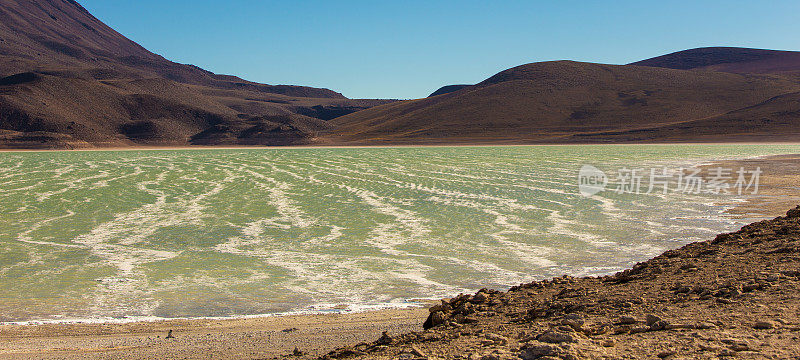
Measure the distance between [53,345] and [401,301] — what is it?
134 inches

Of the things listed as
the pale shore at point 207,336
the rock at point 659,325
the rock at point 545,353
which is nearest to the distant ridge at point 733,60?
the pale shore at point 207,336

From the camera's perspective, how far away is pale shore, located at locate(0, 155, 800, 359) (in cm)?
491

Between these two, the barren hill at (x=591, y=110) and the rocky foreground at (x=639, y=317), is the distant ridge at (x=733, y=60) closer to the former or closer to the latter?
the barren hill at (x=591, y=110)

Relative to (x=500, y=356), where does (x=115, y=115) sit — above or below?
above

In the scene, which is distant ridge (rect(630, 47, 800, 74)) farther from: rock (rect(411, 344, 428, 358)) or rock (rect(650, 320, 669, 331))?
rock (rect(411, 344, 428, 358))

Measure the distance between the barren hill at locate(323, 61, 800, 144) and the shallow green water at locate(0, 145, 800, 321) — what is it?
67.0 meters

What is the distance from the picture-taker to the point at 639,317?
410 cm

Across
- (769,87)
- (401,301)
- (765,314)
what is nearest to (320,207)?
(401,301)

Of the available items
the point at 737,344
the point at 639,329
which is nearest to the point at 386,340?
the point at 639,329

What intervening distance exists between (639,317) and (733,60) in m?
181

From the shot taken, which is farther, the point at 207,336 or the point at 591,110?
the point at 591,110

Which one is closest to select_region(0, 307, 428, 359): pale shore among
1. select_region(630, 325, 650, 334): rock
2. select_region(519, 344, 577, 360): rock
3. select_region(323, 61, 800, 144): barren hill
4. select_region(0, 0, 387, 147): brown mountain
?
select_region(519, 344, 577, 360): rock

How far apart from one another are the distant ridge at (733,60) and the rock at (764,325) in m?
147

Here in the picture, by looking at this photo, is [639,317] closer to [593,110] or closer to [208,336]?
[208,336]
